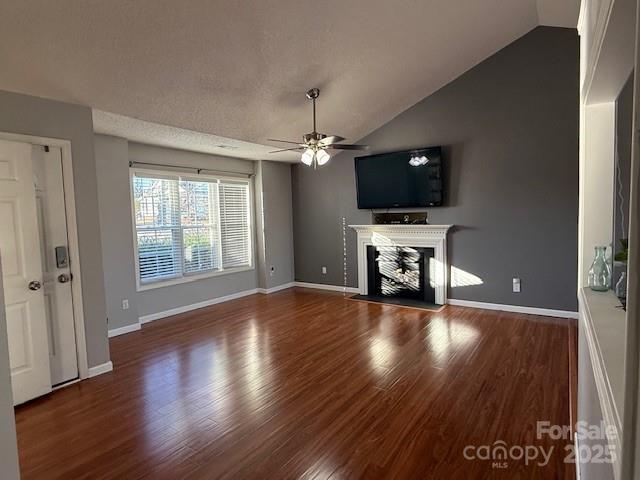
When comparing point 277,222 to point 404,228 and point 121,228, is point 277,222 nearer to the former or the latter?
point 404,228

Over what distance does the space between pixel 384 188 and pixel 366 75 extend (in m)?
1.89

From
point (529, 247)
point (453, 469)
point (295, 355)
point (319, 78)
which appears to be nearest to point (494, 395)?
point (453, 469)

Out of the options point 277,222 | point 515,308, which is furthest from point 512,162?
point 277,222

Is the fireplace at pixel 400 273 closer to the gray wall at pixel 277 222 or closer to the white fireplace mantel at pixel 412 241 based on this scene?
the white fireplace mantel at pixel 412 241

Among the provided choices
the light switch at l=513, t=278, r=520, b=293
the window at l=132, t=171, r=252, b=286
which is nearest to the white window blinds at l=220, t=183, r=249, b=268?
the window at l=132, t=171, r=252, b=286

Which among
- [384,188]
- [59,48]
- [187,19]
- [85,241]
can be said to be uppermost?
[187,19]

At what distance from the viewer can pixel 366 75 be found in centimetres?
449

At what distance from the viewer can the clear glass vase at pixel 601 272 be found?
1.75 metres

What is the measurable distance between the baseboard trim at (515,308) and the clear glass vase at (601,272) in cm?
343

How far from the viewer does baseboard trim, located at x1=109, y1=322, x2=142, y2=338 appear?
14.8ft

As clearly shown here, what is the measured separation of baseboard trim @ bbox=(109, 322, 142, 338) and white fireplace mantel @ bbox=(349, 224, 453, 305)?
3466mm

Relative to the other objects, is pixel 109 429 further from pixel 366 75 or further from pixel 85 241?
pixel 366 75

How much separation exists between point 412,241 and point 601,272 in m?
3.93

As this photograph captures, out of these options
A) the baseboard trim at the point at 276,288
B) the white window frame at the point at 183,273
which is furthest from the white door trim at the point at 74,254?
the baseboard trim at the point at 276,288
